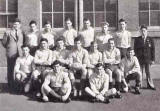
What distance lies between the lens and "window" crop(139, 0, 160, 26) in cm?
1591

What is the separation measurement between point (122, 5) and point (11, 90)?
16.3 ft

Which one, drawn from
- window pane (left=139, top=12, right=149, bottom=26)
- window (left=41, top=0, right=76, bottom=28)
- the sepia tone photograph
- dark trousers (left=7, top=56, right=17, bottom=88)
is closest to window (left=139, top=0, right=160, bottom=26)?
window pane (left=139, top=12, right=149, bottom=26)

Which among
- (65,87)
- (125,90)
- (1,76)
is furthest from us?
(1,76)

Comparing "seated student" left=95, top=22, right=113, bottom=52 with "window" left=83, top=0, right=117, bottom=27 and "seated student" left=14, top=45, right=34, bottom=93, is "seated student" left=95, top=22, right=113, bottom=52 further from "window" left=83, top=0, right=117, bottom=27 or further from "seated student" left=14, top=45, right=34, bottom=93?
"window" left=83, top=0, right=117, bottom=27

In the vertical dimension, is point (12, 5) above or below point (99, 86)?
above

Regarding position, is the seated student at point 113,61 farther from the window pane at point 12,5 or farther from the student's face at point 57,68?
the window pane at point 12,5

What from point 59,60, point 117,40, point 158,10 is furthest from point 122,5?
point 59,60

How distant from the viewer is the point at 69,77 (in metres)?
12.1

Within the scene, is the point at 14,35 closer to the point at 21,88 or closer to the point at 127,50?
the point at 21,88

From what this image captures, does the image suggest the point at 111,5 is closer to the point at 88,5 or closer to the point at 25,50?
the point at 88,5

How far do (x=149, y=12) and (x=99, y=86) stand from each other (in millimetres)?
4976

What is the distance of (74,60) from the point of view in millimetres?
12352

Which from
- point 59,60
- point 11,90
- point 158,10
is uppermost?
point 158,10

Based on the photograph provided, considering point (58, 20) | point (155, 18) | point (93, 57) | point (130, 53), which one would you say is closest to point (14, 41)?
point (93, 57)
